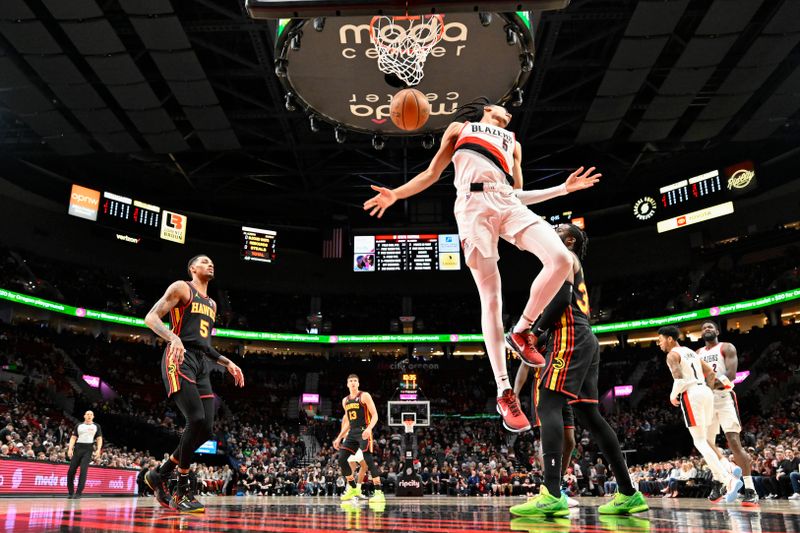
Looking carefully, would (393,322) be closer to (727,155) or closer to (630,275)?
(630,275)

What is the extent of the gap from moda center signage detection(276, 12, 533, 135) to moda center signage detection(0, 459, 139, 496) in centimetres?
820

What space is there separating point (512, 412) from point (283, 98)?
15.2m

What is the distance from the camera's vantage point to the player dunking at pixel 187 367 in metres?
5.23

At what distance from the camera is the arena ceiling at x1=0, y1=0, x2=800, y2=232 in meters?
13.4

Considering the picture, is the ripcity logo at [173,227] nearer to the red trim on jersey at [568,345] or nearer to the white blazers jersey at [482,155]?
the white blazers jersey at [482,155]

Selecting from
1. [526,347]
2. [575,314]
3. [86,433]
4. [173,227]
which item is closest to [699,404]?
[575,314]

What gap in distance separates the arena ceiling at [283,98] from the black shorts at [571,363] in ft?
27.0

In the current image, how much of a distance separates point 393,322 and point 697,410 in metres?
26.4

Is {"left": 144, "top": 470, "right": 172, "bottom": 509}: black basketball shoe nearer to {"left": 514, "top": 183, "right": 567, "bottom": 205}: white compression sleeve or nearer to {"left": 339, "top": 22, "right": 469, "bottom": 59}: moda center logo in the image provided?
{"left": 514, "top": 183, "right": 567, "bottom": 205}: white compression sleeve

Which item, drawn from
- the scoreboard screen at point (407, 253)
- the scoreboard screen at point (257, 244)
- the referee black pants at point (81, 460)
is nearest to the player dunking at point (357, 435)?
the referee black pants at point (81, 460)

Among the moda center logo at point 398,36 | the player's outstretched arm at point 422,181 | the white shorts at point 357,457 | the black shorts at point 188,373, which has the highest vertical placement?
the moda center logo at point 398,36

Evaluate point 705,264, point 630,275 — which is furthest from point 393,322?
point 705,264

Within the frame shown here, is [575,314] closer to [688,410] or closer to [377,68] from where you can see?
[688,410]

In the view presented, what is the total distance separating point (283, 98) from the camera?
1769cm
